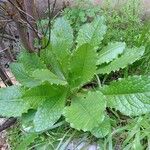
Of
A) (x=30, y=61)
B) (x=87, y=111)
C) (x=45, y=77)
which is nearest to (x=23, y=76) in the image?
(x=30, y=61)

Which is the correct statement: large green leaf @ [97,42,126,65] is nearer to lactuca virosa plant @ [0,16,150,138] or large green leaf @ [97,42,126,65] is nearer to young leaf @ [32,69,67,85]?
lactuca virosa plant @ [0,16,150,138]

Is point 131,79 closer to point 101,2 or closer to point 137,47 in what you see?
point 137,47

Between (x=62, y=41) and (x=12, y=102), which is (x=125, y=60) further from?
Answer: (x=12, y=102)

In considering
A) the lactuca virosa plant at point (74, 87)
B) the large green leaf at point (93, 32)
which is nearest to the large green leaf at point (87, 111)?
the lactuca virosa plant at point (74, 87)

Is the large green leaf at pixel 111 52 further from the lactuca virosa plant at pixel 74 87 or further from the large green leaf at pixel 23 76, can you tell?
the large green leaf at pixel 23 76

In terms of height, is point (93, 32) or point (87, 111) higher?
point (93, 32)

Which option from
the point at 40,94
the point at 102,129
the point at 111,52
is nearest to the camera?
the point at 102,129

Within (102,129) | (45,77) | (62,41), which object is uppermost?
(62,41)
